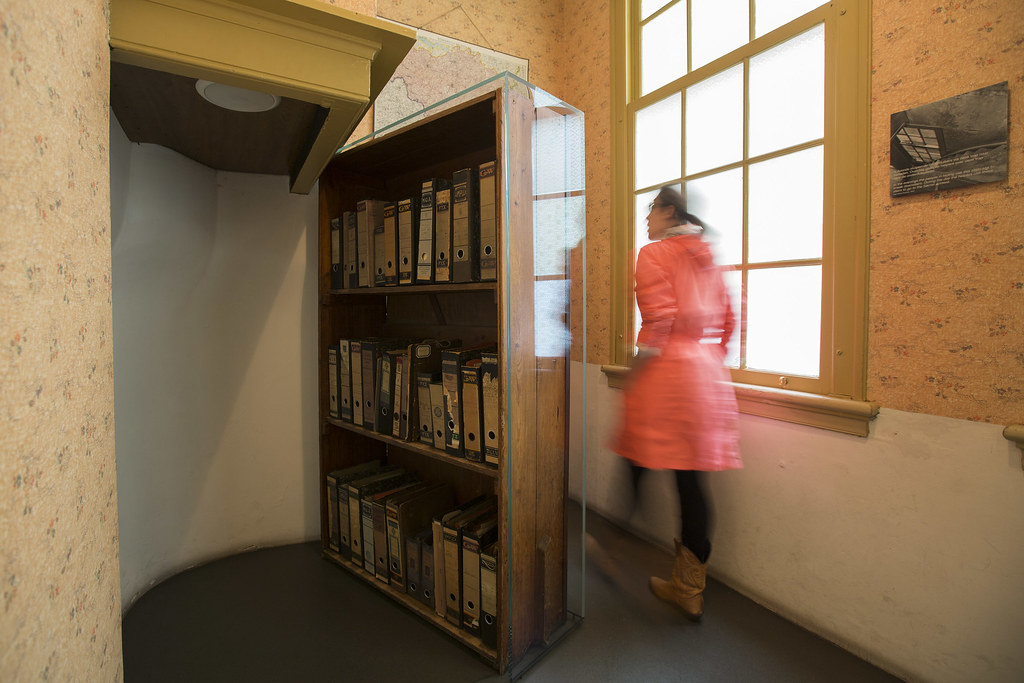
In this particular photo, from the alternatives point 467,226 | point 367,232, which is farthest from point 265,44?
point 367,232

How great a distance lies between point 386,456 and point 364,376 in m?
0.61

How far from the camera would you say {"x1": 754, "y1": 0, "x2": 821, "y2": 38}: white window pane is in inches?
66.7

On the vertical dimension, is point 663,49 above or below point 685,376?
above

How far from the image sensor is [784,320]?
176cm

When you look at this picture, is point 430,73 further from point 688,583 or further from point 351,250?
point 688,583

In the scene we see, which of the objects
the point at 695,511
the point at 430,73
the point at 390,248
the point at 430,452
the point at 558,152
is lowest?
the point at 695,511

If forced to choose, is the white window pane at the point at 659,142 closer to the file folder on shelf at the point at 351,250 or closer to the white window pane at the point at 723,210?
the white window pane at the point at 723,210

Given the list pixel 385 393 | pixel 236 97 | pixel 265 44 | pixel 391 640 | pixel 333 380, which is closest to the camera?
pixel 265 44

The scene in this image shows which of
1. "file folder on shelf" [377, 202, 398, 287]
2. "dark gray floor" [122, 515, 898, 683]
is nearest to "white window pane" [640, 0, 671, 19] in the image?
"file folder on shelf" [377, 202, 398, 287]

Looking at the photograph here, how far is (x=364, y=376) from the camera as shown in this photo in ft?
6.29

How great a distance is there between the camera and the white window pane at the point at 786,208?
1652 millimetres

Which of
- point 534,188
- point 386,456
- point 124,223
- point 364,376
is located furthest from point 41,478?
point 386,456

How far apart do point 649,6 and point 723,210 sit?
3.92 ft

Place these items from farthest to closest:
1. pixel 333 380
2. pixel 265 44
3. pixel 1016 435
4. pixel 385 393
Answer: pixel 333 380 → pixel 385 393 → pixel 1016 435 → pixel 265 44
